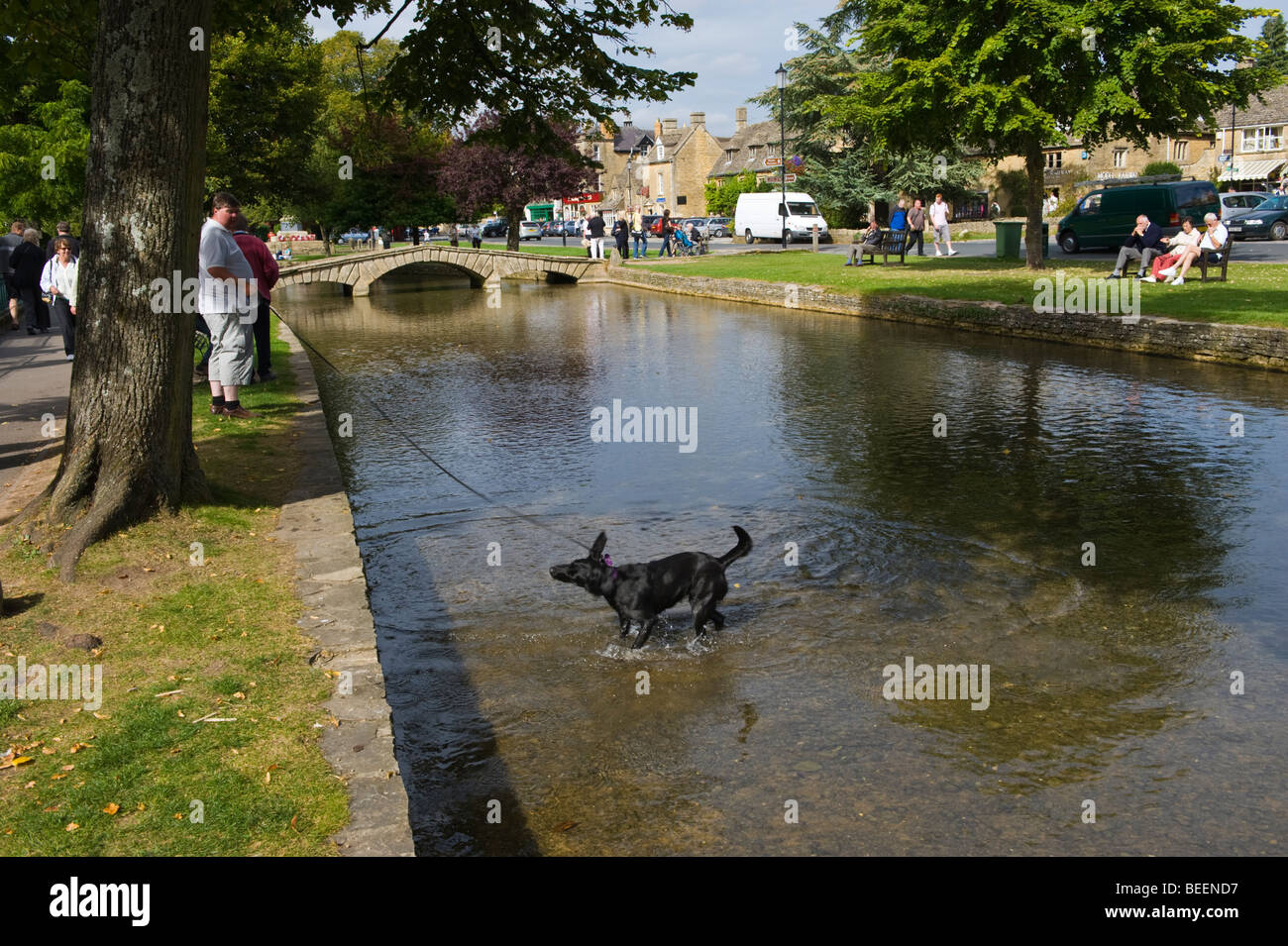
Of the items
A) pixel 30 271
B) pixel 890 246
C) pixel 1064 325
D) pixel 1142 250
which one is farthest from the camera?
pixel 890 246

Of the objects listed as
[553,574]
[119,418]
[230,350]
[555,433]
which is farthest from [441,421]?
[553,574]

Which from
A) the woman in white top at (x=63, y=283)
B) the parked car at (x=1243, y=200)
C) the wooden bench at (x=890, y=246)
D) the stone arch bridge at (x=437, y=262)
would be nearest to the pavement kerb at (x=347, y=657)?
the woman in white top at (x=63, y=283)

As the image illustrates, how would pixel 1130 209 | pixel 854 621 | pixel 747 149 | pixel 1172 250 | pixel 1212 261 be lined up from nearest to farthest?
pixel 854 621 < pixel 1172 250 < pixel 1212 261 < pixel 1130 209 < pixel 747 149

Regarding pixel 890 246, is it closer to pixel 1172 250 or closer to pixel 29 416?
pixel 1172 250

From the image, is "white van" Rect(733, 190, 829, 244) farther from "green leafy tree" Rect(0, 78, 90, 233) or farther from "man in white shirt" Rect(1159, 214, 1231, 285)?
"green leafy tree" Rect(0, 78, 90, 233)

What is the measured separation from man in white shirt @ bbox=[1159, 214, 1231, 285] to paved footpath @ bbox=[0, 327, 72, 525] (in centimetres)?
1918

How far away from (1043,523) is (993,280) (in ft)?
54.5

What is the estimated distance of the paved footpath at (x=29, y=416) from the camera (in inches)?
345

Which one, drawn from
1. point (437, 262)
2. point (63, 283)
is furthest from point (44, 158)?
point (437, 262)

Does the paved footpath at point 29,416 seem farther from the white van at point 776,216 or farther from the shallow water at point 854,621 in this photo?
the white van at point 776,216

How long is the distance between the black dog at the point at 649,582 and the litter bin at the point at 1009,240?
25670 mm

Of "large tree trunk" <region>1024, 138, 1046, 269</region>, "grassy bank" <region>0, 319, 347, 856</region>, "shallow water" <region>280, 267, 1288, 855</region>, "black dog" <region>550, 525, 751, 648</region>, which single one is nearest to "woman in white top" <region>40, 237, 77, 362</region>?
"shallow water" <region>280, 267, 1288, 855</region>

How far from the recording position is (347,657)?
211 inches

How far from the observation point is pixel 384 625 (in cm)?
685
